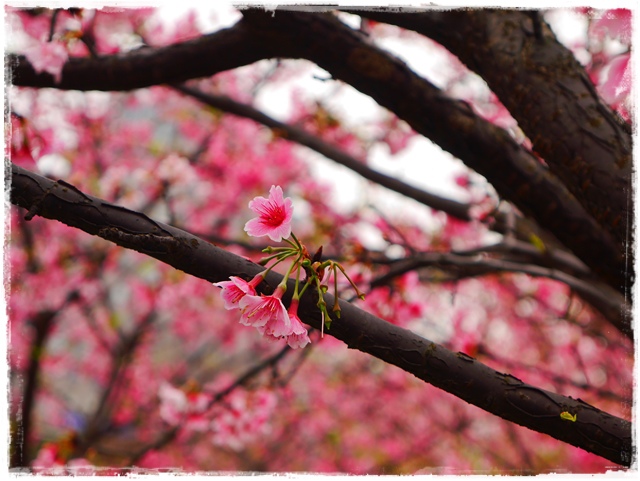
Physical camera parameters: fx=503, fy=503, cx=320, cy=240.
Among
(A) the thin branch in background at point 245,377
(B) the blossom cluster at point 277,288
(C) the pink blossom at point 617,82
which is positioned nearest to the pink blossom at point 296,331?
(B) the blossom cluster at point 277,288

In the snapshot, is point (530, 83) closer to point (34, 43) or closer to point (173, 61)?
point (173, 61)

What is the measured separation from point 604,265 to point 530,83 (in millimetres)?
724

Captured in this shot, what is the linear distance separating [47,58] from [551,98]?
1.81 metres

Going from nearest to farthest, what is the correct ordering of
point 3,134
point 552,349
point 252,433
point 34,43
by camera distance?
point 3,134 → point 34,43 → point 252,433 → point 552,349

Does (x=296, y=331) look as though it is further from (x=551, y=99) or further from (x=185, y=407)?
(x=185, y=407)

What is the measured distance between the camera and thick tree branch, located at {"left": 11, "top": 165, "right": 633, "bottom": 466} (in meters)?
1.01

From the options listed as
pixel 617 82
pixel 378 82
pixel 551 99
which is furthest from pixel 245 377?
pixel 617 82

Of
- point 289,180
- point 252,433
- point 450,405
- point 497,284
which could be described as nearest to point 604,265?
point 252,433

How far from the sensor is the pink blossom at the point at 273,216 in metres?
1.03

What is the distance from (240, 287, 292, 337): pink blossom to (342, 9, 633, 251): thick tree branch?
1117 mm

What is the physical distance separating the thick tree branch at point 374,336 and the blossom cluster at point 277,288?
0.04m

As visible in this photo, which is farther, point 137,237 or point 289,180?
point 289,180

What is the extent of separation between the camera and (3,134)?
4.66 ft

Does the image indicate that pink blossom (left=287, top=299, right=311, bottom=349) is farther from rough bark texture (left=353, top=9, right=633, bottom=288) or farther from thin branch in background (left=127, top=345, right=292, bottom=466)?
rough bark texture (left=353, top=9, right=633, bottom=288)
